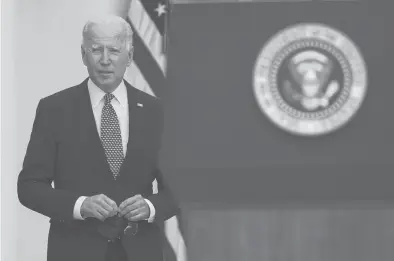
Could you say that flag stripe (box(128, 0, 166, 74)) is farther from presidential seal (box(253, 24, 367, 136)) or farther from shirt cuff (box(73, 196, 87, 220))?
shirt cuff (box(73, 196, 87, 220))

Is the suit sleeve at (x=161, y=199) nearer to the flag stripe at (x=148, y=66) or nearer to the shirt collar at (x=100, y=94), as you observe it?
the shirt collar at (x=100, y=94)

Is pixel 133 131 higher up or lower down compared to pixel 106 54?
lower down

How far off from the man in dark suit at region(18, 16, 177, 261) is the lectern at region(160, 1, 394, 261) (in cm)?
16

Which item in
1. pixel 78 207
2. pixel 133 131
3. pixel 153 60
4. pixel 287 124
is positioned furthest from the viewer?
pixel 153 60

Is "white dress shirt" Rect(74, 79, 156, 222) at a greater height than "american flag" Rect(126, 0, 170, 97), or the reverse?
"american flag" Rect(126, 0, 170, 97)

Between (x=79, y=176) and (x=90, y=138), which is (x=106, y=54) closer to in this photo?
(x=90, y=138)

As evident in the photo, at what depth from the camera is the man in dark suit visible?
2.30 metres

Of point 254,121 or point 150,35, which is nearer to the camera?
point 254,121

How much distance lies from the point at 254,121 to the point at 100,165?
59 centimetres

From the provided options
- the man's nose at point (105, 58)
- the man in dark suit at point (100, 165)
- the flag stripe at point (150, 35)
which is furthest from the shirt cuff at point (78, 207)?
the flag stripe at point (150, 35)

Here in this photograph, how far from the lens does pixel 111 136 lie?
7.80 feet

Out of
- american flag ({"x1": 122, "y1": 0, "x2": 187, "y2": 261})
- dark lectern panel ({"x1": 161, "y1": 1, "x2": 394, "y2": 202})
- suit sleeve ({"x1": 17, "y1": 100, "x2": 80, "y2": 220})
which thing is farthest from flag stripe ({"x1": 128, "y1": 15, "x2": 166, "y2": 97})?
suit sleeve ({"x1": 17, "y1": 100, "x2": 80, "y2": 220})

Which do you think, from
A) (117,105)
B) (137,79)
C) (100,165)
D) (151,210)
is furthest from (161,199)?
(137,79)

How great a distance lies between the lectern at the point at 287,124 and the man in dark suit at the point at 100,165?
163mm
